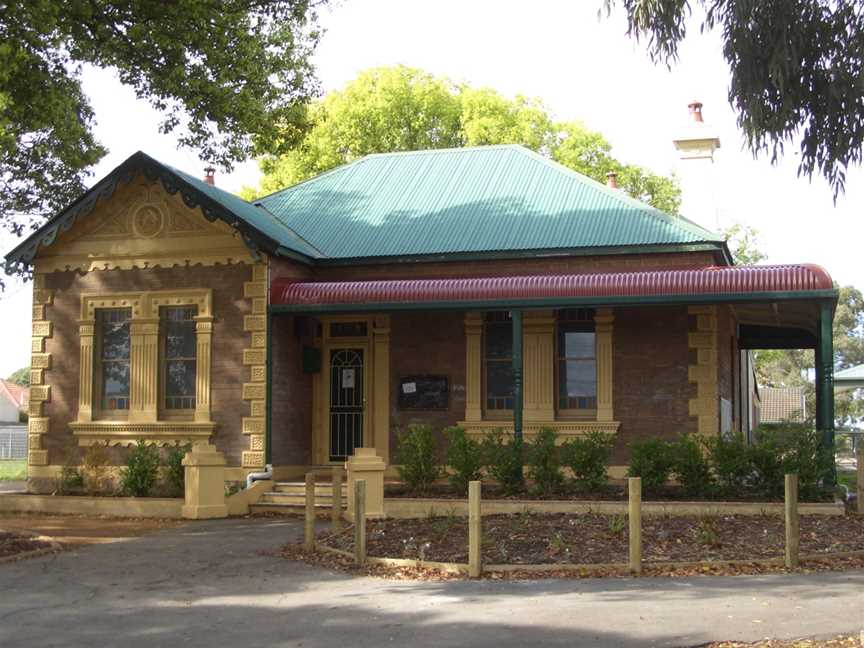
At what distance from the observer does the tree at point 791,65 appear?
10562 mm

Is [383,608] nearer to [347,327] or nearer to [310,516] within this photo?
[310,516]

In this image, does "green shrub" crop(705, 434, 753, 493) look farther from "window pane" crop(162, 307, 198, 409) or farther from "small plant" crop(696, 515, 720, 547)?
"window pane" crop(162, 307, 198, 409)

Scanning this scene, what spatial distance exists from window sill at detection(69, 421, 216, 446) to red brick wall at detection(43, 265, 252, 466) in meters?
0.24

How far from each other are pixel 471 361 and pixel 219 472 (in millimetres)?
5017

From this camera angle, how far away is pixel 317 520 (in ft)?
52.4

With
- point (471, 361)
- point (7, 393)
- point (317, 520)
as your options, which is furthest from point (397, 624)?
point (7, 393)

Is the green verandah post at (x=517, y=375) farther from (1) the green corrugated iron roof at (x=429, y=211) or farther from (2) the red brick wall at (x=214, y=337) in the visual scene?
(2) the red brick wall at (x=214, y=337)

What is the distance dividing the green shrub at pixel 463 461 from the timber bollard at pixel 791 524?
6017 mm

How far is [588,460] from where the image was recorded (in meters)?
16.0

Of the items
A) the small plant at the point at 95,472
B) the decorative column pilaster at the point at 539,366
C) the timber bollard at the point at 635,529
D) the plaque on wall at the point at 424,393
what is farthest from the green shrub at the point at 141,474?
the timber bollard at the point at 635,529

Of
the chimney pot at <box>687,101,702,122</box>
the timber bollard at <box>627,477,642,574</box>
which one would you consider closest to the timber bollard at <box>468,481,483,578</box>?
the timber bollard at <box>627,477,642,574</box>

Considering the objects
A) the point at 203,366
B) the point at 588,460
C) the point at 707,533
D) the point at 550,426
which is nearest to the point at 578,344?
the point at 550,426

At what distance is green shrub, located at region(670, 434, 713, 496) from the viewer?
1542 centimetres

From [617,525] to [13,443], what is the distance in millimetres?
40676
